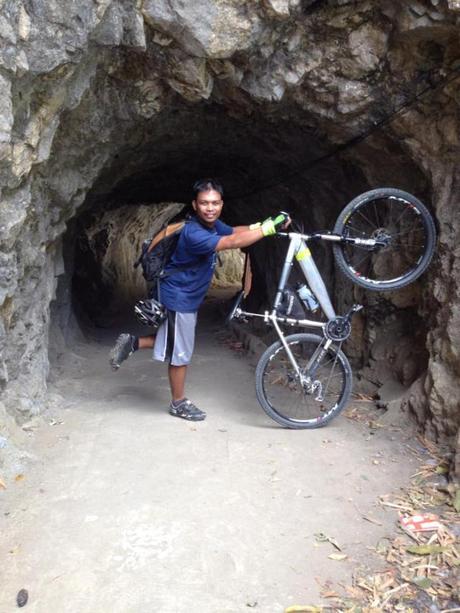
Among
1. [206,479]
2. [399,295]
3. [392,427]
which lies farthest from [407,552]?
[399,295]

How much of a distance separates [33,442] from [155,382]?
2130 mm

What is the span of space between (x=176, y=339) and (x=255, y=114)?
2.65 m

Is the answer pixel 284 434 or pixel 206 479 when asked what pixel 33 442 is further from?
pixel 284 434

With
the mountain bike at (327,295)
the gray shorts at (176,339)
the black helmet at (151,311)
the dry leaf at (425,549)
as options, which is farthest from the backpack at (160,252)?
the dry leaf at (425,549)

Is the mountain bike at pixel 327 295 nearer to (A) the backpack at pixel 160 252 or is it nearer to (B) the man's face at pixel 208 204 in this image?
(B) the man's face at pixel 208 204

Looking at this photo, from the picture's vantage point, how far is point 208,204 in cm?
422

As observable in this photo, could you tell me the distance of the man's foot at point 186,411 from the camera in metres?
4.71

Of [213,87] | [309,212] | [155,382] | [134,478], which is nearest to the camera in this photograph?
[134,478]

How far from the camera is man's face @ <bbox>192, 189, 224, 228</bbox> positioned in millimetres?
4207

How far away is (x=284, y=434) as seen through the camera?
4.43 m

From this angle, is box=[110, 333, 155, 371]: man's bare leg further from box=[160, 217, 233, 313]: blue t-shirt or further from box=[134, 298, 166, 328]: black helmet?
box=[160, 217, 233, 313]: blue t-shirt

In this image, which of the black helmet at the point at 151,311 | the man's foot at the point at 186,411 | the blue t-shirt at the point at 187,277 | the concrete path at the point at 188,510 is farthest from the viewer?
the man's foot at the point at 186,411

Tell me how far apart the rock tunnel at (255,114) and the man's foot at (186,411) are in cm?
119

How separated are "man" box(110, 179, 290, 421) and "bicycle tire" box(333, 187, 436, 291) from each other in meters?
0.68
